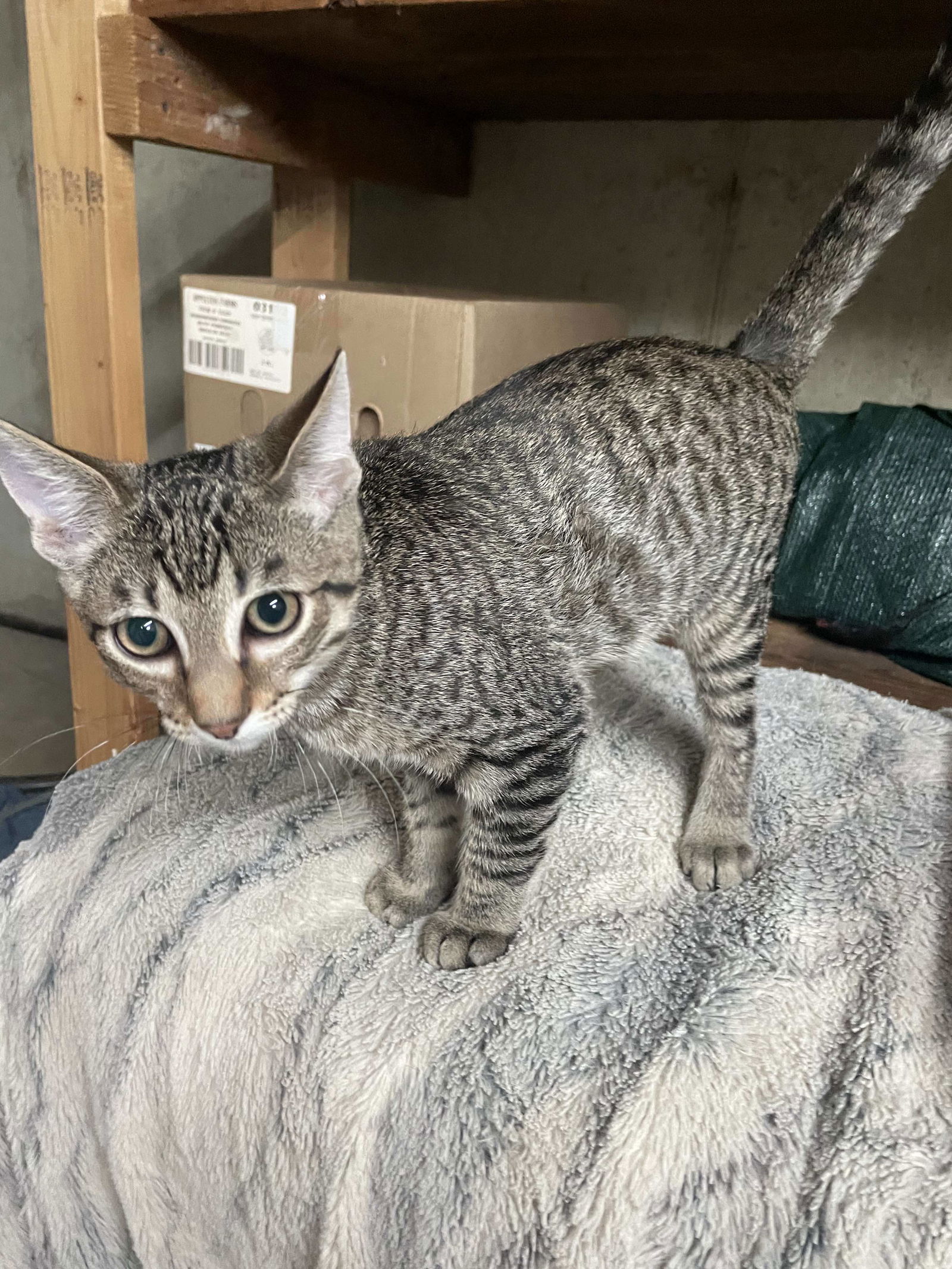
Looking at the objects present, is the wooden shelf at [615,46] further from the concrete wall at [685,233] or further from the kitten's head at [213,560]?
the kitten's head at [213,560]

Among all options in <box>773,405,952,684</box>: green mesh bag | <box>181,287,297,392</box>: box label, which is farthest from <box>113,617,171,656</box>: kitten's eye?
<box>773,405,952,684</box>: green mesh bag

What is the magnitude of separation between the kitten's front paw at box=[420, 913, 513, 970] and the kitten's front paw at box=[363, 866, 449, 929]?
0.17 ft

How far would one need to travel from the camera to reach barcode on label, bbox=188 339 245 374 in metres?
1.48

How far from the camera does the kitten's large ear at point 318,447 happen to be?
74cm

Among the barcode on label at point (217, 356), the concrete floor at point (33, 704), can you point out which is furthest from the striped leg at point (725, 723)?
the concrete floor at point (33, 704)

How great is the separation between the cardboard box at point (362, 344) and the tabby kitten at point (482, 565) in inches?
9.1

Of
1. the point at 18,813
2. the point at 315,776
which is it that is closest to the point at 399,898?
the point at 315,776

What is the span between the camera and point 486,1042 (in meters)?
0.78

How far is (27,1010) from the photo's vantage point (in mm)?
974

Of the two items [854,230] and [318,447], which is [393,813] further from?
[854,230]

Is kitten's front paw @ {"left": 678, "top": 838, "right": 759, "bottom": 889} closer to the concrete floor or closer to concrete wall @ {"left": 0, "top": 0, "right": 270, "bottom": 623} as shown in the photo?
the concrete floor

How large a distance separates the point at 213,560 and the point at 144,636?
0.10m

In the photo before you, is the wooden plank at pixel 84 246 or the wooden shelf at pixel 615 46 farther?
the wooden plank at pixel 84 246

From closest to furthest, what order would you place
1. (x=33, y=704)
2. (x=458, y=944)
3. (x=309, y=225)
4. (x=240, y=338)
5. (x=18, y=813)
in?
(x=458, y=944), (x=18, y=813), (x=240, y=338), (x=309, y=225), (x=33, y=704)
